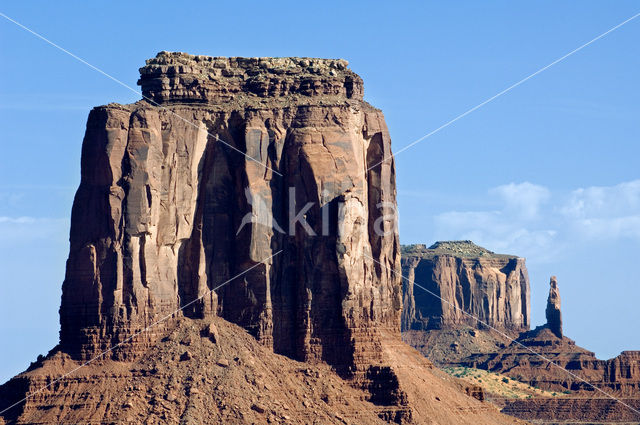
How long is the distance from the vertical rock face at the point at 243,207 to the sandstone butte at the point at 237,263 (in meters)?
0.08

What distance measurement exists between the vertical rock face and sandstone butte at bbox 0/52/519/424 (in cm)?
8

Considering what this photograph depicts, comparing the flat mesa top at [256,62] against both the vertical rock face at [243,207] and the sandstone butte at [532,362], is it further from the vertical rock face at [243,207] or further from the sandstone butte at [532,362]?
the sandstone butte at [532,362]

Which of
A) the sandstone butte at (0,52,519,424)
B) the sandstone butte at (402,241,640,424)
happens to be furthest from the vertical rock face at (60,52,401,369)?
the sandstone butte at (402,241,640,424)

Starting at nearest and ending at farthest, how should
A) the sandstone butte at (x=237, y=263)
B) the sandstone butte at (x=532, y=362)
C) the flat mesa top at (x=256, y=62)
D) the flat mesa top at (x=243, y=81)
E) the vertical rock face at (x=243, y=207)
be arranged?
the sandstone butte at (x=237, y=263) → the vertical rock face at (x=243, y=207) → the flat mesa top at (x=243, y=81) → the flat mesa top at (x=256, y=62) → the sandstone butte at (x=532, y=362)

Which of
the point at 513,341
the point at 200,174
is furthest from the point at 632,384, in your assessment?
the point at 200,174

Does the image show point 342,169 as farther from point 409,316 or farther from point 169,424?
point 409,316

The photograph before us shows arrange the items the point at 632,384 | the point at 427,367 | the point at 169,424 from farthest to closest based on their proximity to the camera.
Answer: the point at 632,384
the point at 427,367
the point at 169,424

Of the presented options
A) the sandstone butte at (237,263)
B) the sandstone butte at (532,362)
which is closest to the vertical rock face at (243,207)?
the sandstone butte at (237,263)

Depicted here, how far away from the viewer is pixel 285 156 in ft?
321

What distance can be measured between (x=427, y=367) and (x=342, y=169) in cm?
1339

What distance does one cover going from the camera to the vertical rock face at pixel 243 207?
94125 millimetres

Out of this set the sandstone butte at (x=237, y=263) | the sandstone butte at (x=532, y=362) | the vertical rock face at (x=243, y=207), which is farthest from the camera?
the sandstone butte at (x=532, y=362)

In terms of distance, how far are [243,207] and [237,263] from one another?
2.97m

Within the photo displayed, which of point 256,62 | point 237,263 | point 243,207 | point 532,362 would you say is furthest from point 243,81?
point 532,362
